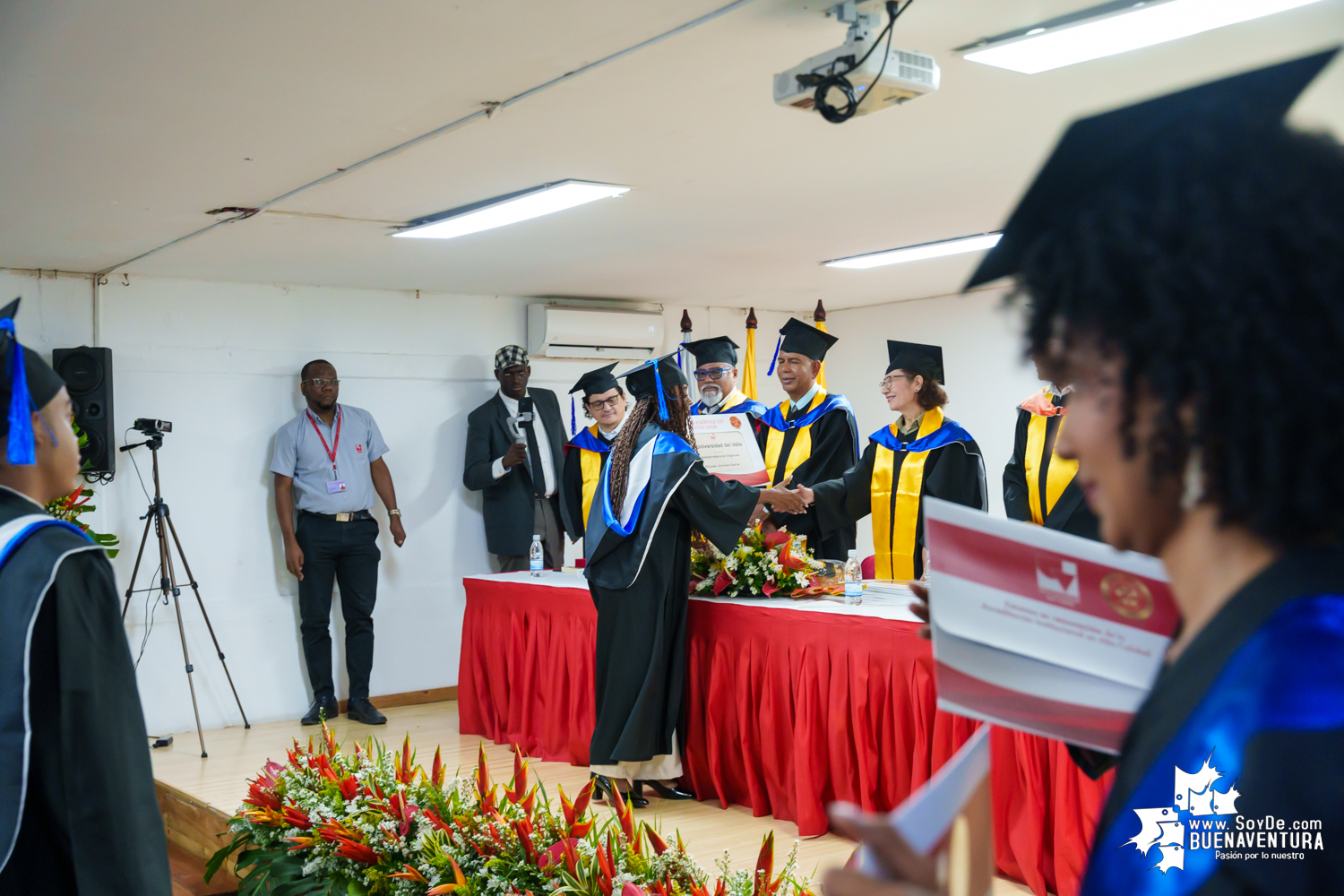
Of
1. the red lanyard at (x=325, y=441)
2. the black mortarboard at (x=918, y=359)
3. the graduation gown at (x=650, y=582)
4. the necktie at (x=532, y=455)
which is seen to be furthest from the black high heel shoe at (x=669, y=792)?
the red lanyard at (x=325, y=441)

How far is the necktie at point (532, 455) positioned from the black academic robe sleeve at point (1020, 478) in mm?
3116

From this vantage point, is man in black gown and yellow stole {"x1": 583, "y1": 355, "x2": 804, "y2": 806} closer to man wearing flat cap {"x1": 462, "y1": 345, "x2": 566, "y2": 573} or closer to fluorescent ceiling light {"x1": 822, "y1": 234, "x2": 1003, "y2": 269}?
fluorescent ceiling light {"x1": 822, "y1": 234, "x2": 1003, "y2": 269}

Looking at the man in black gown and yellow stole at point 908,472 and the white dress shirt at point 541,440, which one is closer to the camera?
the man in black gown and yellow stole at point 908,472

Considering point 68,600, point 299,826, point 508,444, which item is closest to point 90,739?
point 68,600

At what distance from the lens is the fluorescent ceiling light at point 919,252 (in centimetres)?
553

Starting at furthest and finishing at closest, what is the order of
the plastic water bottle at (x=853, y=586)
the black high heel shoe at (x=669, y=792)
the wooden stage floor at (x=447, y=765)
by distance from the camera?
the black high heel shoe at (x=669, y=792) → the plastic water bottle at (x=853, y=586) → the wooden stage floor at (x=447, y=765)

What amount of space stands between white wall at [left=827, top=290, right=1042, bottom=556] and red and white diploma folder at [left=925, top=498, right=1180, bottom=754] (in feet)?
20.0

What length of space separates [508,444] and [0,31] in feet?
13.8

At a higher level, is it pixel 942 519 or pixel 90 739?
pixel 942 519

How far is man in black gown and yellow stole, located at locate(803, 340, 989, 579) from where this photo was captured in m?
4.38

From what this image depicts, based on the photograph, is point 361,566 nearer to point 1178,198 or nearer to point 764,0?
point 764,0

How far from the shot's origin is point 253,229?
186 inches

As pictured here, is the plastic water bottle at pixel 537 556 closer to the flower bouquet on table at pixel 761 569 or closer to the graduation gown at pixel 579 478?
the graduation gown at pixel 579 478

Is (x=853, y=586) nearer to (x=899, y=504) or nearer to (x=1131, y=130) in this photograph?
(x=899, y=504)
